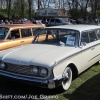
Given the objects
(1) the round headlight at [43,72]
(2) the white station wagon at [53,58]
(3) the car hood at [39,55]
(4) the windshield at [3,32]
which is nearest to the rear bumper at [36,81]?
(2) the white station wagon at [53,58]

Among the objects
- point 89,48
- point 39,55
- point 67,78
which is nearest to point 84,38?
point 89,48

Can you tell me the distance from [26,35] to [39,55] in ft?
14.1

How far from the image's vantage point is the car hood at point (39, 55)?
4426mm

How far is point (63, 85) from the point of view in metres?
4.81

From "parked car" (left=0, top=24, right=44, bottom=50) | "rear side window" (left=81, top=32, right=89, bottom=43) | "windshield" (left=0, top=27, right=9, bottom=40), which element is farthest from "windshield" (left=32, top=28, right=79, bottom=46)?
"windshield" (left=0, top=27, right=9, bottom=40)

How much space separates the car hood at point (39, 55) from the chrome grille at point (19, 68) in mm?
102

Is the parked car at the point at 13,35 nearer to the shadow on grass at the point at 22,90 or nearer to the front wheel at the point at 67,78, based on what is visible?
the shadow on grass at the point at 22,90

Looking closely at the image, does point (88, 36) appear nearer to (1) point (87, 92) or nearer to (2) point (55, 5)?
(1) point (87, 92)

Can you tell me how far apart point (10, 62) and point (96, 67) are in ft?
11.3

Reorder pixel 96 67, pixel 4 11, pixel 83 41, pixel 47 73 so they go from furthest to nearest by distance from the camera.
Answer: pixel 4 11
pixel 96 67
pixel 83 41
pixel 47 73

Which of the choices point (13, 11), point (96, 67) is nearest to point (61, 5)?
point (13, 11)

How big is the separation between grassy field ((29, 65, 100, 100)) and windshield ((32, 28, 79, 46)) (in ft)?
3.51

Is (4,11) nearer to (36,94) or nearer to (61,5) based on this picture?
(61,5)

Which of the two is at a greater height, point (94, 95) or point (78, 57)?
point (78, 57)
